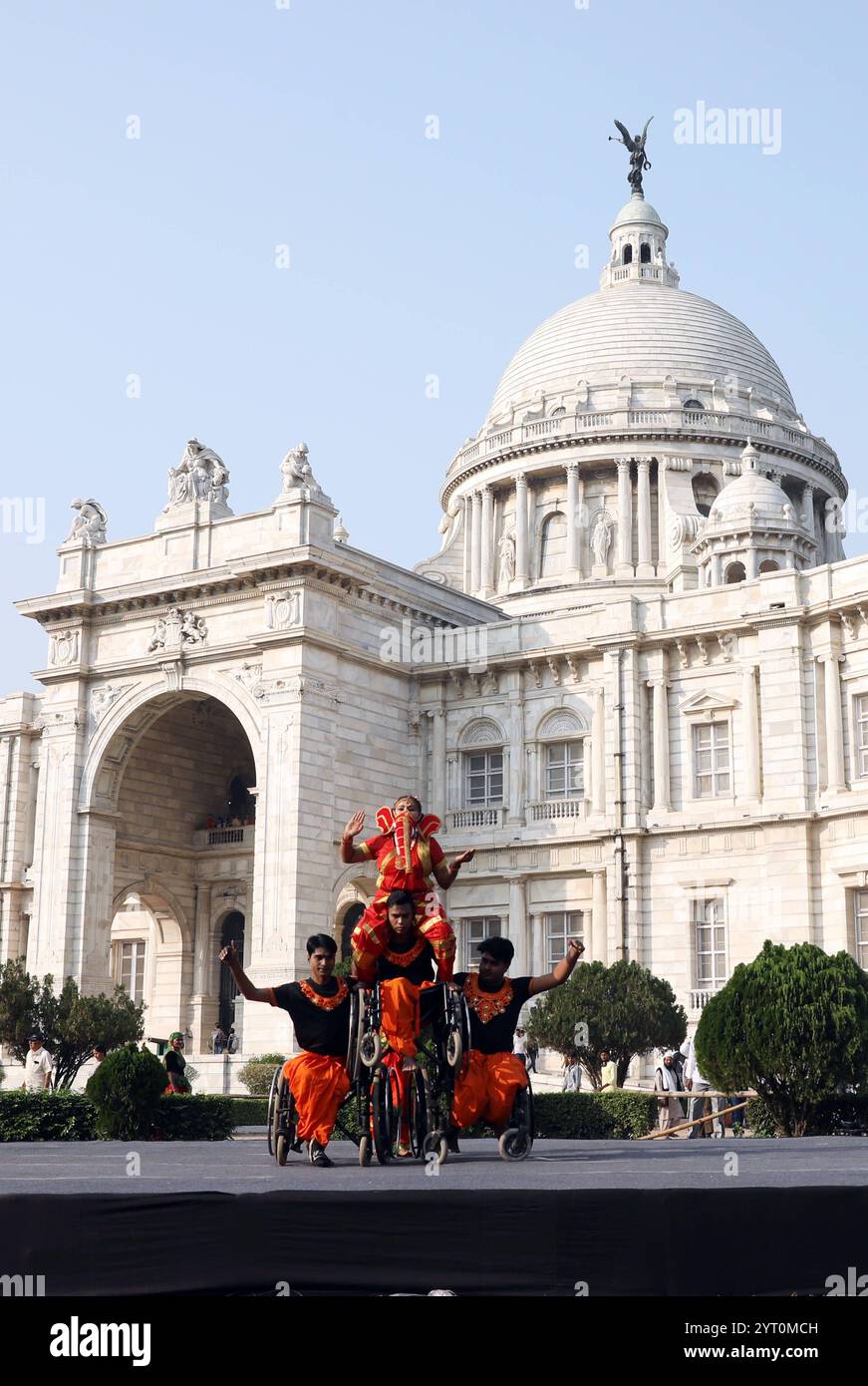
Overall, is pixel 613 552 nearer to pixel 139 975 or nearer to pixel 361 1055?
pixel 139 975

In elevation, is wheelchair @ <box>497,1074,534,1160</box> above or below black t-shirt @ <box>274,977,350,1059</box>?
below

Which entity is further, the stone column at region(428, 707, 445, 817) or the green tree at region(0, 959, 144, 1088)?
the stone column at region(428, 707, 445, 817)

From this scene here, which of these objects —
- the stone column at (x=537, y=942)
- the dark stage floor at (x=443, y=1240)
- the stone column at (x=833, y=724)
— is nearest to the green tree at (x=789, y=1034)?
the dark stage floor at (x=443, y=1240)

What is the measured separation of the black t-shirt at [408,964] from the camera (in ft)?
48.0

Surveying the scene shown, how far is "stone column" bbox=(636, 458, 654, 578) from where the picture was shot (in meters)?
56.5

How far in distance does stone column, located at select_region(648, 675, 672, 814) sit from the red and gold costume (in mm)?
24640

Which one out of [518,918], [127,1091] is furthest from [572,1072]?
[127,1091]

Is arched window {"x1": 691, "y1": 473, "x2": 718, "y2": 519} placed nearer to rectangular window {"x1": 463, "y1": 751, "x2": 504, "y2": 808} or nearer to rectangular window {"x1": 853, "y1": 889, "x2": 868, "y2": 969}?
rectangular window {"x1": 463, "y1": 751, "x2": 504, "y2": 808}

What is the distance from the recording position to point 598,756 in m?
40.7

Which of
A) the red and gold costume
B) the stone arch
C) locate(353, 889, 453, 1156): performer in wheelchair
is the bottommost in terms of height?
locate(353, 889, 453, 1156): performer in wheelchair

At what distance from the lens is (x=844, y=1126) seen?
75.8 feet

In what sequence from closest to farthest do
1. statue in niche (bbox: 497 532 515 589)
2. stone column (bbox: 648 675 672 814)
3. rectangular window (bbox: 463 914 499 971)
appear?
stone column (bbox: 648 675 672 814) < rectangular window (bbox: 463 914 499 971) < statue in niche (bbox: 497 532 515 589)

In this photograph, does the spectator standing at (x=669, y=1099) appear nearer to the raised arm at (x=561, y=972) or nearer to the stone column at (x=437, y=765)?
the raised arm at (x=561, y=972)

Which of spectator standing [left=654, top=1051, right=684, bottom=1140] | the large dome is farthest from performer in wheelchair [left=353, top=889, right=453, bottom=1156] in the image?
the large dome
